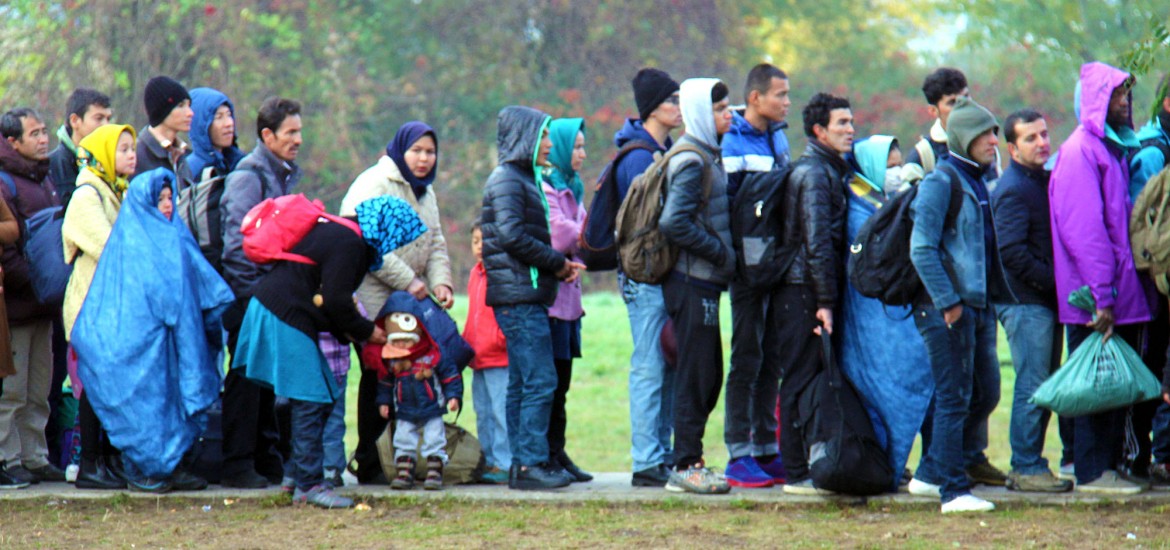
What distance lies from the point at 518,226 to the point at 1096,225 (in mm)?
2780

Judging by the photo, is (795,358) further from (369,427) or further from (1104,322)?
(369,427)

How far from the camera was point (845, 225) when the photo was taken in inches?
298

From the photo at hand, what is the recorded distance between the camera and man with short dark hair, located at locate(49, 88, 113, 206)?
841cm

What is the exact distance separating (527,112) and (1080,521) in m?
3.29

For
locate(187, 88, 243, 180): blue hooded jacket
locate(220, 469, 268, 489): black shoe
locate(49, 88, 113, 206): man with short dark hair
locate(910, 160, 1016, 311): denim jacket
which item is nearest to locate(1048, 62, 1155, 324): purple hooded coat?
locate(910, 160, 1016, 311): denim jacket

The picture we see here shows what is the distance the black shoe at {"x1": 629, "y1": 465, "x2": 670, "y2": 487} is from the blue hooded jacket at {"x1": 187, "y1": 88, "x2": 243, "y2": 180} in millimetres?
2700

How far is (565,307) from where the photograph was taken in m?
7.98

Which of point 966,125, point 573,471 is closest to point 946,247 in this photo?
point 966,125

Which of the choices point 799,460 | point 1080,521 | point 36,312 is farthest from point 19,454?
point 1080,521

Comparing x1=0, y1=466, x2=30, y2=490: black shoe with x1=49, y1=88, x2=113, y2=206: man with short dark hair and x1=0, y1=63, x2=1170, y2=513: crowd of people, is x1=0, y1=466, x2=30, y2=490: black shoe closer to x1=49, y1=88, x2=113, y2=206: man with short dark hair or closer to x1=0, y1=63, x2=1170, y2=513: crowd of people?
x1=0, y1=63, x2=1170, y2=513: crowd of people

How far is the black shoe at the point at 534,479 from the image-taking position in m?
7.80

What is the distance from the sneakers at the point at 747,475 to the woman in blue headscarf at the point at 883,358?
26.9 inches

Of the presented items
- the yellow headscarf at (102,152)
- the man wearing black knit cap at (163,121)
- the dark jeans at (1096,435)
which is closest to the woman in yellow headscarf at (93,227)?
the yellow headscarf at (102,152)

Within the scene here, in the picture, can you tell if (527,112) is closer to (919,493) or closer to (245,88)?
(919,493)
